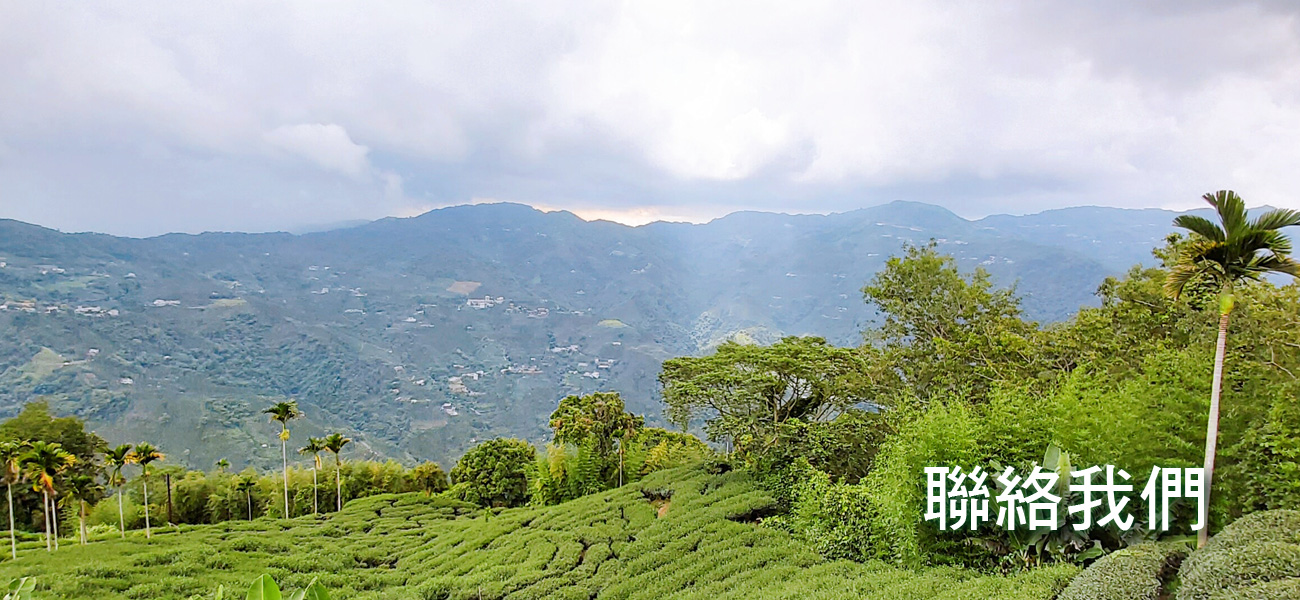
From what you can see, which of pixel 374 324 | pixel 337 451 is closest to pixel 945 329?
pixel 337 451

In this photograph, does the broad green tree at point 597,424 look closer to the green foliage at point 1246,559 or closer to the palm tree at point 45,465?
the palm tree at point 45,465

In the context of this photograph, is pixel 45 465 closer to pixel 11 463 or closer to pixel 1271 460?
pixel 11 463

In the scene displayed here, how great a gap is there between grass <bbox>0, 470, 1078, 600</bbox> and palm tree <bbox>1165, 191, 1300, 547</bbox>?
2.41 meters

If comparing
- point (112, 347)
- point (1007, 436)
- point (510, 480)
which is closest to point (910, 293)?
point (1007, 436)

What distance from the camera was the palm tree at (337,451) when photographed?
2373cm

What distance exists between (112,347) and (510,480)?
89.2m

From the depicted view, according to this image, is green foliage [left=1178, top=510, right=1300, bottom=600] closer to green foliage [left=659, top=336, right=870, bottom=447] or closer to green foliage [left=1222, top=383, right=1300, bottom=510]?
green foliage [left=1222, top=383, right=1300, bottom=510]

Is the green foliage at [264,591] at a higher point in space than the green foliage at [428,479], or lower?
higher

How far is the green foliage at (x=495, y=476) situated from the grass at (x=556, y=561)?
6.87 meters

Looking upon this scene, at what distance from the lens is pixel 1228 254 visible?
5855 millimetres

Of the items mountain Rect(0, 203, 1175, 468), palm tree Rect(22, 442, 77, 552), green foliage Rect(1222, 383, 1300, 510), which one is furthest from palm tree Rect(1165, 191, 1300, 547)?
mountain Rect(0, 203, 1175, 468)

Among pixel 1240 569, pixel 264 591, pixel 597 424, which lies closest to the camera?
pixel 264 591

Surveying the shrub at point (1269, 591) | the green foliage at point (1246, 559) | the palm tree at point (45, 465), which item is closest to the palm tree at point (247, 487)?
the palm tree at point (45, 465)

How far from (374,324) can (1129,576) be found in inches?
5329
